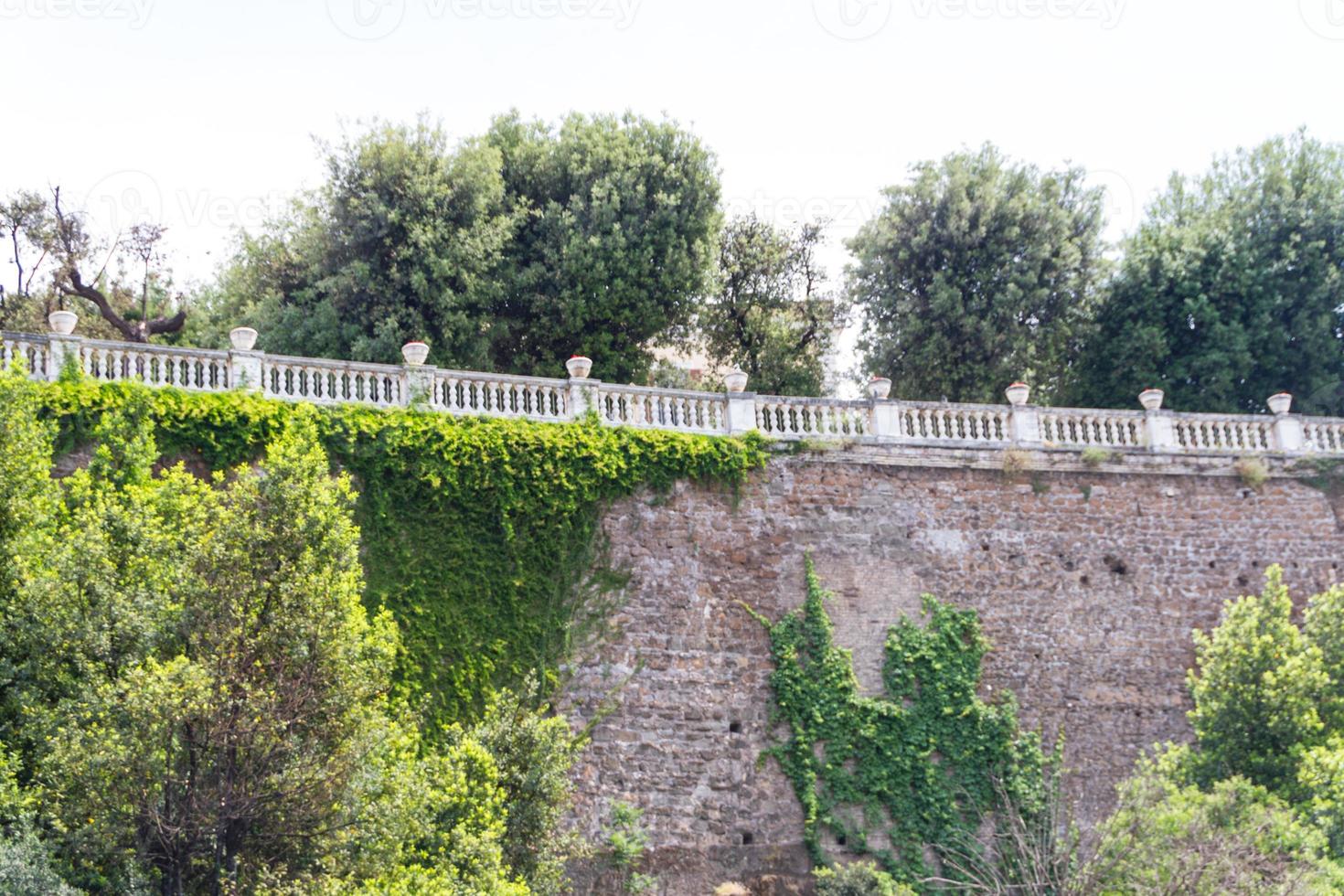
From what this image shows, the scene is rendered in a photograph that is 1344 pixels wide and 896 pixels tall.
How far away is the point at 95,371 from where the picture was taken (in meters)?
15.0

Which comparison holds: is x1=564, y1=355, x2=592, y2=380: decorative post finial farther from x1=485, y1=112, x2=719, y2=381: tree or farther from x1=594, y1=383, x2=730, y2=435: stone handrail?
x1=485, y1=112, x2=719, y2=381: tree

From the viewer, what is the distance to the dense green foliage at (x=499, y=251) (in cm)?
2080

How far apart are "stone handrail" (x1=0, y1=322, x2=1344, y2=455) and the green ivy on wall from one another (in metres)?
0.38

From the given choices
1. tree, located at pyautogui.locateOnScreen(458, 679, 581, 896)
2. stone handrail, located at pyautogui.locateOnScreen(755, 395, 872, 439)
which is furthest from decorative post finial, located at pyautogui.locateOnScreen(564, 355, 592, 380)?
tree, located at pyautogui.locateOnScreen(458, 679, 581, 896)

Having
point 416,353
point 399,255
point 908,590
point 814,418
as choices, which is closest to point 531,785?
point 416,353

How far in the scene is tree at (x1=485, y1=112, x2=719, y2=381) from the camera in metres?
21.6

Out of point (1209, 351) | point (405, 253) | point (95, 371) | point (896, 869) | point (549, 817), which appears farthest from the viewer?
point (1209, 351)

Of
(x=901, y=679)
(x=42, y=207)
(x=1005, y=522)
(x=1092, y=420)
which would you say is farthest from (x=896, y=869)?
(x=42, y=207)

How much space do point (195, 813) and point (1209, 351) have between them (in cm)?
1717

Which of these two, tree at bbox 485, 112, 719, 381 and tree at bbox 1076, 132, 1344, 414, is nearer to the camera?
tree at bbox 485, 112, 719, 381

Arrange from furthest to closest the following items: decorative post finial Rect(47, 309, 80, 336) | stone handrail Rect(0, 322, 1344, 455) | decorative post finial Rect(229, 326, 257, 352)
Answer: decorative post finial Rect(229, 326, 257, 352), stone handrail Rect(0, 322, 1344, 455), decorative post finial Rect(47, 309, 80, 336)

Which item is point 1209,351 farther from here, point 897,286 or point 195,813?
point 195,813

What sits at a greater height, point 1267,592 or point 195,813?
point 1267,592

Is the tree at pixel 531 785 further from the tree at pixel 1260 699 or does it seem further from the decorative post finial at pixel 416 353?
the tree at pixel 1260 699
